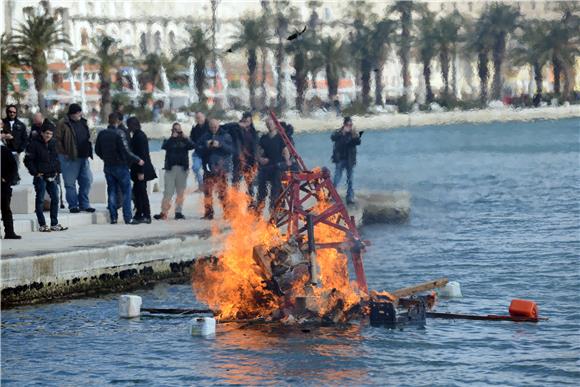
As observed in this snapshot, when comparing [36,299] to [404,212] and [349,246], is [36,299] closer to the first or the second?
[349,246]

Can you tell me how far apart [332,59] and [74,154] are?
393 ft

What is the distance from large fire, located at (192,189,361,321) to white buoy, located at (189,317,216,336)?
1.43 ft

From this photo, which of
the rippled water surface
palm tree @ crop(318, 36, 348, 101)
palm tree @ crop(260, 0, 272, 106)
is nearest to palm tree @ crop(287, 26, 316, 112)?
palm tree @ crop(318, 36, 348, 101)

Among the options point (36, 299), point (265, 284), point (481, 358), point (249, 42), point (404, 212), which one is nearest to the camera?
point (481, 358)

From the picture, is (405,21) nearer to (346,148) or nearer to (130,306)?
(346,148)

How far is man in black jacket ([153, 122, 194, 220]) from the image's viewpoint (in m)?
26.5

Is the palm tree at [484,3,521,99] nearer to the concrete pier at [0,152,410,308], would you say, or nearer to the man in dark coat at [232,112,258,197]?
the man in dark coat at [232,112,258,197]

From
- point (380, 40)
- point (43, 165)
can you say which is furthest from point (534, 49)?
point (43, 165)

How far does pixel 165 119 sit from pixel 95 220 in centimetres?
10307

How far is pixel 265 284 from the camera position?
61.0ft

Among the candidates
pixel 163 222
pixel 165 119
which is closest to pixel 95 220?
pixel 163 222

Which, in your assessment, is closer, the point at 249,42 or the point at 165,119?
the point at 165,119

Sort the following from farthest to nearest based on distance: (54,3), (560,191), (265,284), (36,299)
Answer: (54,3)
(560,191)
(36,299)
(265,284)

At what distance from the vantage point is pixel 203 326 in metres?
18.8
